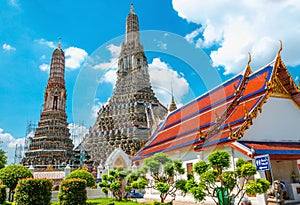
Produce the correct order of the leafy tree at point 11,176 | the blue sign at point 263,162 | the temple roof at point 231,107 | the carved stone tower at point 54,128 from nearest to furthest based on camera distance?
1. the blue sign at point 263,162
2. the temple roof at point 231,107
3. the leafy tree at point 11,176
4. the carved stone tower at point 54,128

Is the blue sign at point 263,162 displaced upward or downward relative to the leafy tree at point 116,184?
upward

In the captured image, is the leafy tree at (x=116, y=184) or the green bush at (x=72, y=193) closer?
the green bush at (x=72, y=193)

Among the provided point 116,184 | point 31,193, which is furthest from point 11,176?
point 31,193

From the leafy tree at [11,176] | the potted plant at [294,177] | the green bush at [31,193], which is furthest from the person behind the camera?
the leafy tree at [11,176]

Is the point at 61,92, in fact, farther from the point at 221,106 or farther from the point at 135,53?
the point at 221,106

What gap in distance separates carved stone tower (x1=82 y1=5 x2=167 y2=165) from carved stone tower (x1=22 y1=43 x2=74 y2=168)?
4094 millimetres

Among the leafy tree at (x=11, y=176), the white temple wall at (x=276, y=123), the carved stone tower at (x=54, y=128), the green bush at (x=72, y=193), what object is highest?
the carved stone tower at (x=54, y=128)

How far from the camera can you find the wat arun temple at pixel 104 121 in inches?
1558

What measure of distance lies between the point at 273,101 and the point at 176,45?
6.06m

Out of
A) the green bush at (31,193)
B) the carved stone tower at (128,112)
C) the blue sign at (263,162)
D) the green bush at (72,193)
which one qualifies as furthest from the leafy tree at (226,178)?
the carved stone tower at (128,112)

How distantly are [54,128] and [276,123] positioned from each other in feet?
120

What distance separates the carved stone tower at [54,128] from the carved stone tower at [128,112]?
4.09 meters

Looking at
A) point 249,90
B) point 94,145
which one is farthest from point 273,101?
point 94,145

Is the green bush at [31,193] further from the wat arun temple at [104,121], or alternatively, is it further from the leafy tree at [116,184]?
the wat arun temple at [104,121]
